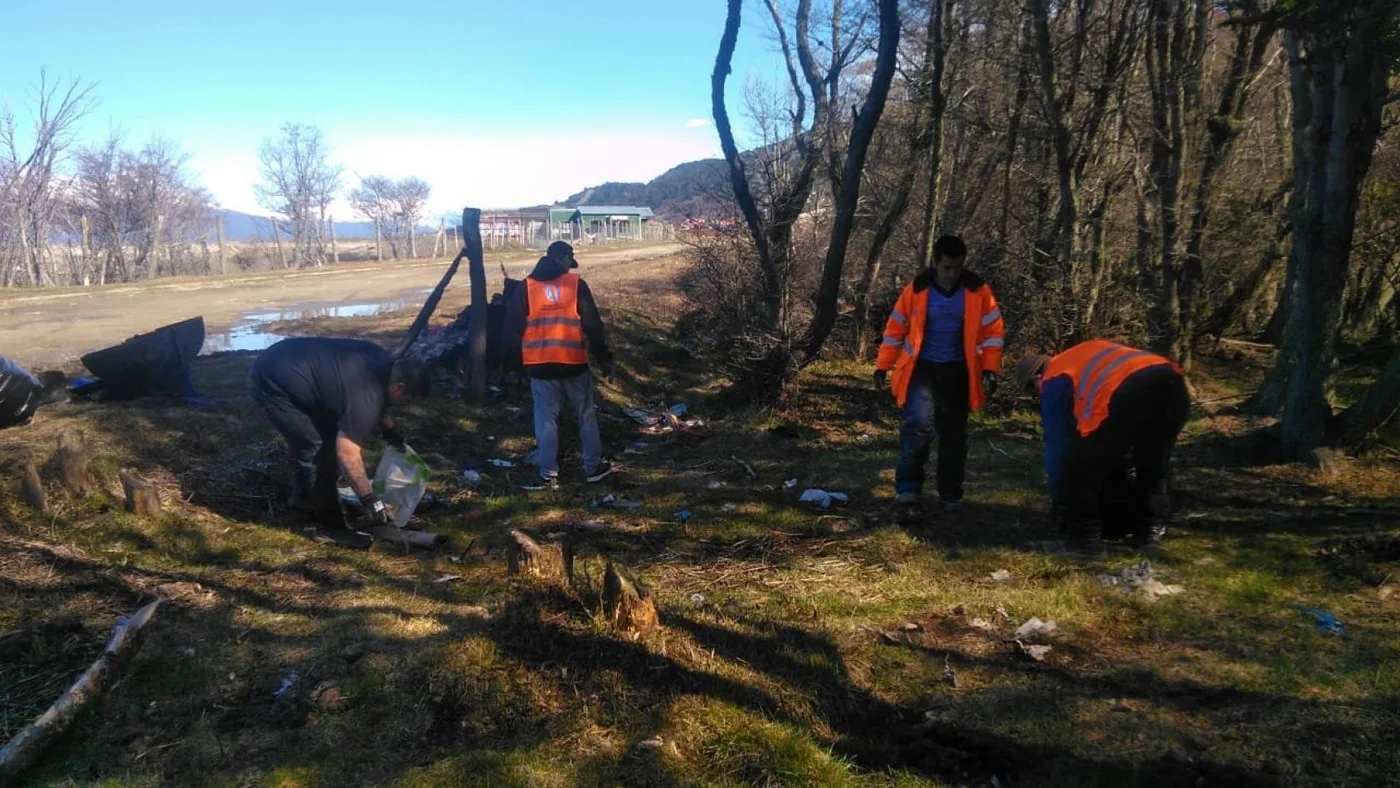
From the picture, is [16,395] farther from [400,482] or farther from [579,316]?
[579,316]

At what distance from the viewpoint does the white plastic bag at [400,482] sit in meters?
5.34

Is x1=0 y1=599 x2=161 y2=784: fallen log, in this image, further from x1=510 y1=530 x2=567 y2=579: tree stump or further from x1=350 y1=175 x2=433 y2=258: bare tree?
x1=350 y1=175 x2=433 y2=258: bare tree

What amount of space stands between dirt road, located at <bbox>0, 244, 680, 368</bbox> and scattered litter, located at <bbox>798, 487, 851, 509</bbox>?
8.85 meters

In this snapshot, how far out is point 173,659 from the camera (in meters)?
3.65

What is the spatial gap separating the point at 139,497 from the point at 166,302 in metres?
15.1

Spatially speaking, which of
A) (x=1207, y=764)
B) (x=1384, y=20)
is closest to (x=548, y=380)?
(x=1207, y=764)

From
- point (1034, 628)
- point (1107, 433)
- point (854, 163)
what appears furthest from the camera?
point (854, 163)

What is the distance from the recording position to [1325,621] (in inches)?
147

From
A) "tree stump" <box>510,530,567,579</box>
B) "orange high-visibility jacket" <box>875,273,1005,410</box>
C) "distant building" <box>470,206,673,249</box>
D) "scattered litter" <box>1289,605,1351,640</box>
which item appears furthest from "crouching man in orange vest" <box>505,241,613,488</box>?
"distant building" <box>470,206,673,249</box>

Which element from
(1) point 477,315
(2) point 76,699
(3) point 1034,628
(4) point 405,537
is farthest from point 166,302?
(3) point 1034,628

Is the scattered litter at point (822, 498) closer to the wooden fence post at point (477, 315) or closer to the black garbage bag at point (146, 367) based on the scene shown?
the wooden fence post at point (477, 315)

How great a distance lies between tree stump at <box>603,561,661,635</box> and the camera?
3.63 m

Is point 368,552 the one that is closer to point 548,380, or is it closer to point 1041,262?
point 548,380

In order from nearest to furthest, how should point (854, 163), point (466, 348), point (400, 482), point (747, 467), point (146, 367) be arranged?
point (400, 482), point (747, 467), point (146, 367), point (854, 163), point (466, 348)
